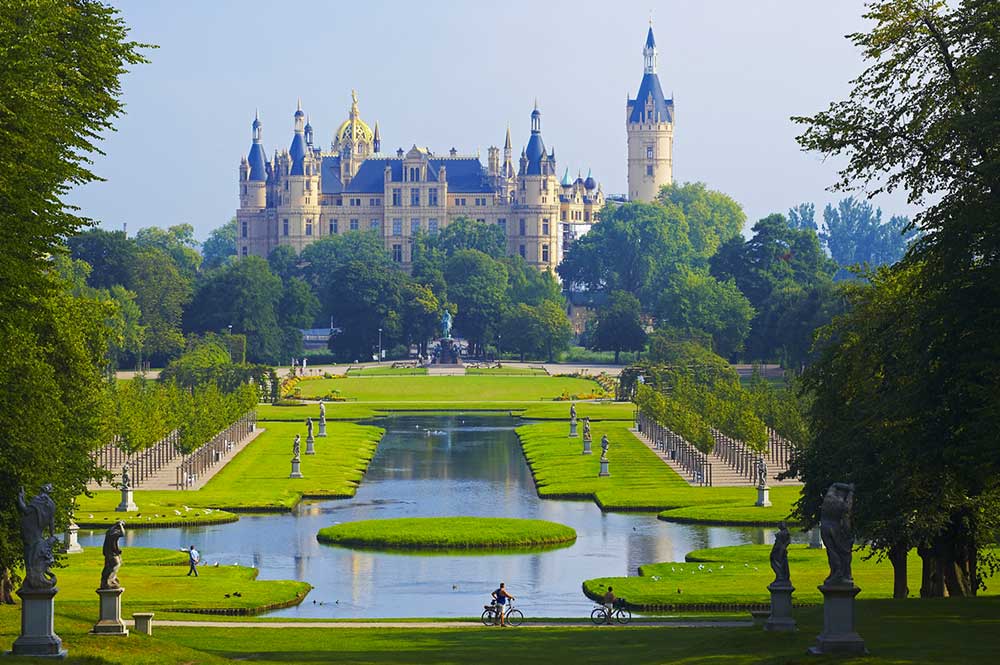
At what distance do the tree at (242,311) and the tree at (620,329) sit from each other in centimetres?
2467

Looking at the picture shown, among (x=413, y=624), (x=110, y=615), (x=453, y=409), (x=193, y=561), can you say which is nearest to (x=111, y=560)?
(x=110, y=615)

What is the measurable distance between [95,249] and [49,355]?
10802cm

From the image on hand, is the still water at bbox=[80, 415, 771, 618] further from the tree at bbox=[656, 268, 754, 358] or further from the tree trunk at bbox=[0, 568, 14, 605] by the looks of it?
the tree at bbox=[656, 268, 754, 358]

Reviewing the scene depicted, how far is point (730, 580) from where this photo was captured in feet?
132

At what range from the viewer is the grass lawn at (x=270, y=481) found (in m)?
55.7

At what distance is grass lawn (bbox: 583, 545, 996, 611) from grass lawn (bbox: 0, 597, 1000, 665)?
15.7 ft

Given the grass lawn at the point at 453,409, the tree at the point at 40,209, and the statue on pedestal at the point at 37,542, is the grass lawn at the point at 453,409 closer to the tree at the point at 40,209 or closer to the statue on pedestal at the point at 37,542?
the tree at the point at 40,209

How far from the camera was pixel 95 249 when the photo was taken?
471 ft

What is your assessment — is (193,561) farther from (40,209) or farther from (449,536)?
(40,209)

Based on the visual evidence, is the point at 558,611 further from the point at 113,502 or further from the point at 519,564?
the point at 113,502

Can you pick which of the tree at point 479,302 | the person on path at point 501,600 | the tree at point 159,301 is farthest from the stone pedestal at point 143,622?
the tree at point 479,302

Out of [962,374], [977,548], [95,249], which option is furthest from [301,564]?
[95,249]

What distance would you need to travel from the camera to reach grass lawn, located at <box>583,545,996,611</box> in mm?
37344

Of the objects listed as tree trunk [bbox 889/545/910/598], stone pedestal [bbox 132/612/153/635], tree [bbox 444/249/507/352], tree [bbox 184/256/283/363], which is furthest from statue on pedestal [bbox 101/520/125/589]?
tree [bbox 444/249/507/352]
